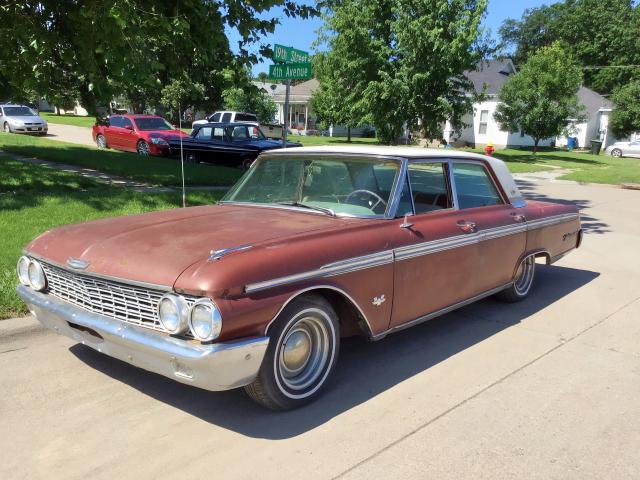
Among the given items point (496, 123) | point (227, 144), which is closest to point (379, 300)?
point (227, 144)

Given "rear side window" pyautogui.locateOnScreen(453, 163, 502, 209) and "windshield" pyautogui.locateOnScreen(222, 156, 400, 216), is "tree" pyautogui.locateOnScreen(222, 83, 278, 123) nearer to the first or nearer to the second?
"rear side window" pyautogui.locateOnScreen(453, 163, 502, 209)

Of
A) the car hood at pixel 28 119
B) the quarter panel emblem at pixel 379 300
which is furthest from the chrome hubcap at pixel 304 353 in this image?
the car hood at pixel 28 119

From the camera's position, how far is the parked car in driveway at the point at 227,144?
50.9ft

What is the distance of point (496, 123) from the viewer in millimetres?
34500

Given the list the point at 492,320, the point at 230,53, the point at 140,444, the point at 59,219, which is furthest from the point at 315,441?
the point at 230,53

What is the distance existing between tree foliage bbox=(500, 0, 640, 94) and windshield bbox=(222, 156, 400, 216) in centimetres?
5587

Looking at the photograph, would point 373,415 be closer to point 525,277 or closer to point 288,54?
point 525,277

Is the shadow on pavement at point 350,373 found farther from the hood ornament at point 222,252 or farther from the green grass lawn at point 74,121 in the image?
the green grass lawn at point 74,121

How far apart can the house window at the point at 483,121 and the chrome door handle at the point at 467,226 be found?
36.3 metres

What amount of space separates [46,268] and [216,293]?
149 cm

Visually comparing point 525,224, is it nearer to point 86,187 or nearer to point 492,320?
point 492,320

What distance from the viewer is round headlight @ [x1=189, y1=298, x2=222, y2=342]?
284 cm

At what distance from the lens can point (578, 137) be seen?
140 feet

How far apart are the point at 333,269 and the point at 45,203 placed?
619 cm
